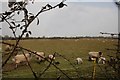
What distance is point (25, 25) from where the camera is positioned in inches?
40.5

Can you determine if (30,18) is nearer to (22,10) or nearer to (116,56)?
(22,10)

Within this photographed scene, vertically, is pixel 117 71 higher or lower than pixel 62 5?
lower

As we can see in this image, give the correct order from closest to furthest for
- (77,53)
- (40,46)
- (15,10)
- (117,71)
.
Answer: (15,10), (117,71), (77,53), (40,46)

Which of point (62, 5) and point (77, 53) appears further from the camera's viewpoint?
point (77, 53)

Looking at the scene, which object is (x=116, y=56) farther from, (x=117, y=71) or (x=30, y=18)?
(x=30, y=18)

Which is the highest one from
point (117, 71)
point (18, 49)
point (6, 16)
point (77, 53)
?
point (6, 16)

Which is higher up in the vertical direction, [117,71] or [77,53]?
[117,71]

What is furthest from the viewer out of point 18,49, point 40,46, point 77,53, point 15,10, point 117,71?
point 40,46

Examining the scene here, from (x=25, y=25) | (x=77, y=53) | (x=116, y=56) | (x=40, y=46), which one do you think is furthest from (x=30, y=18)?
(x=40, y=46)

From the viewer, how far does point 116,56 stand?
1.37m

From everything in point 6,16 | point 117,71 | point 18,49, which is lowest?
point 117,71

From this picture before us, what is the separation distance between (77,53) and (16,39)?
20006mm

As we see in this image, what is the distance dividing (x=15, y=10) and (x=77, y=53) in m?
19.9

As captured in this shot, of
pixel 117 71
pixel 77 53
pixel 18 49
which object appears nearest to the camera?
pixel 18 49
